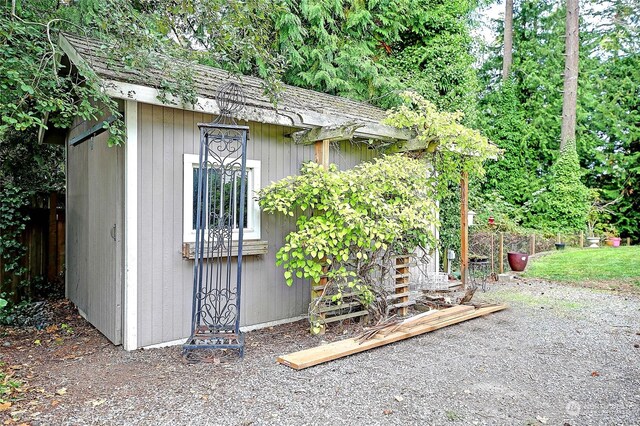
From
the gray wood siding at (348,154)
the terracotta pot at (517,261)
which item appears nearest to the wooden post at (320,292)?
the gray wood siding at (348,154)

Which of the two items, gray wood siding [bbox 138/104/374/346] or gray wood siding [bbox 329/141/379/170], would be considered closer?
gray wood siding [bbox 138/104/374/346]

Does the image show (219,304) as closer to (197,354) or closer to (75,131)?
(197,354)

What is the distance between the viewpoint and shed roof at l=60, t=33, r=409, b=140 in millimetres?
3867

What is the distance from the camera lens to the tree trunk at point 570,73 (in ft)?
46.0

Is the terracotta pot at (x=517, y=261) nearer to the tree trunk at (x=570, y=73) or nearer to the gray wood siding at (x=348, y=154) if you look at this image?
the gray wood siding at (x=348, y=154)

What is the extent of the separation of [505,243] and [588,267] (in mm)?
1777

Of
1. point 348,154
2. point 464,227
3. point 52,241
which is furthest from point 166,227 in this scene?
point 464,227

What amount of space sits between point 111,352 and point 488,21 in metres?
19.1

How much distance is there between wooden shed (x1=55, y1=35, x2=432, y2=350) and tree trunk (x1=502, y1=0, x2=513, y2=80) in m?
13.4

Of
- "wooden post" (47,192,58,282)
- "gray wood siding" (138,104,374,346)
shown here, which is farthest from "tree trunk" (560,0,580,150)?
"wooden post" (47,192,58,282)

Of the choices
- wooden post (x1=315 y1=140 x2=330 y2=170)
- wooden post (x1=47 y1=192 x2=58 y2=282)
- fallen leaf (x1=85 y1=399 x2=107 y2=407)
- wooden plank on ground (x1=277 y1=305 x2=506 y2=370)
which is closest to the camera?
fallen leaf (x1=85 y1=399 x2=107 y2=407)

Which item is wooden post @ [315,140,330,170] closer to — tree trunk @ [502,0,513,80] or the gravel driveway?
the gravel driveway

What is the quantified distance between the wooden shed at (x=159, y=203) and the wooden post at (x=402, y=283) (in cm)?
116

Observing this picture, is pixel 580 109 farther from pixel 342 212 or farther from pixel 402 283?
pixel 342 212
